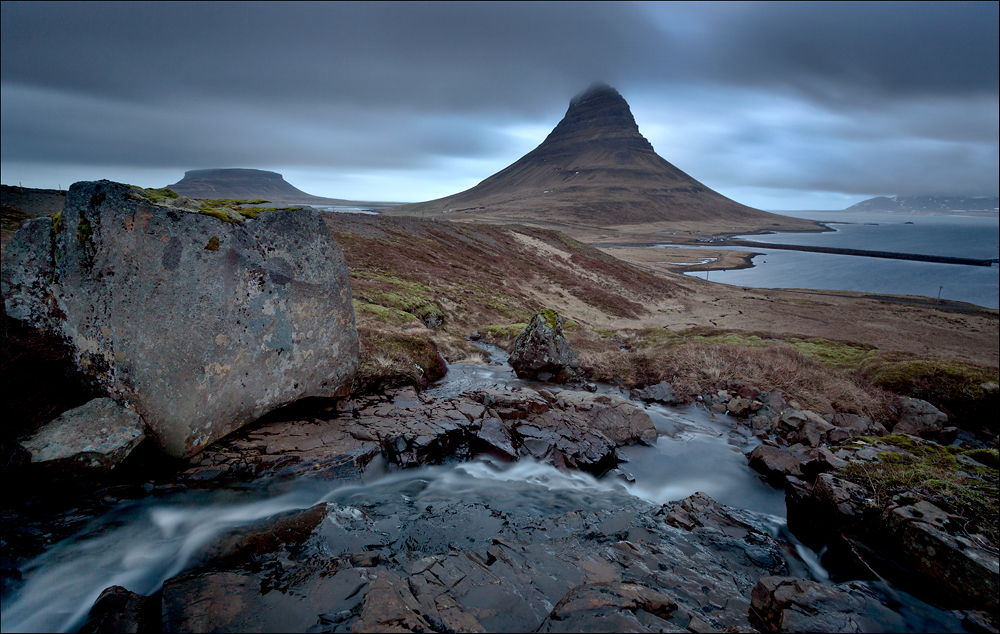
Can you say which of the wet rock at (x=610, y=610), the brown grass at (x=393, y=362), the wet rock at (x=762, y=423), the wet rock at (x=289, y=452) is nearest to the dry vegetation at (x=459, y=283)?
the brown grass at (x=393, y=362)

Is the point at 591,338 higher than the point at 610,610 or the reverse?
the reverse

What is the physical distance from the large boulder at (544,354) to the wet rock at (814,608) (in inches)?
378

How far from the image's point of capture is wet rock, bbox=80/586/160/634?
4219mm

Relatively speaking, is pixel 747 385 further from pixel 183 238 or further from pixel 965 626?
pixel 183 238

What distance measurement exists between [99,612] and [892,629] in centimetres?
939

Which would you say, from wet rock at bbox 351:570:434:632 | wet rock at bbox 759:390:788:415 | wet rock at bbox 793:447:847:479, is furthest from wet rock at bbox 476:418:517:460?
wet rock at bbox 759:390:788:415

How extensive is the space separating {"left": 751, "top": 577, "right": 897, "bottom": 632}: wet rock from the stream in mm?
Answer: 394

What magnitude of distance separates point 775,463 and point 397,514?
8.75m

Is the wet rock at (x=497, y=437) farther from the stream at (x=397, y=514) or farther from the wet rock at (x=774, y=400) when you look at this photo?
the wet rock at (x=774, y=400)

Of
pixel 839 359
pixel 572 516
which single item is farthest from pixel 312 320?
pixel 839 359

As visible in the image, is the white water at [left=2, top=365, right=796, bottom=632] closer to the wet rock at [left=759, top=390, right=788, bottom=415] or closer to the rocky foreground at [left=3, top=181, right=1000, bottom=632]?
the rocky foreground at [left=3, top=181, right=1000, bottom=632]

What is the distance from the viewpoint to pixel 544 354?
15008 millimetres

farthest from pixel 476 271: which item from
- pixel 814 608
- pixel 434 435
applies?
pixel 814 608

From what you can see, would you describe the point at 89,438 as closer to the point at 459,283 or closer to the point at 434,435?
the point at 434,435
